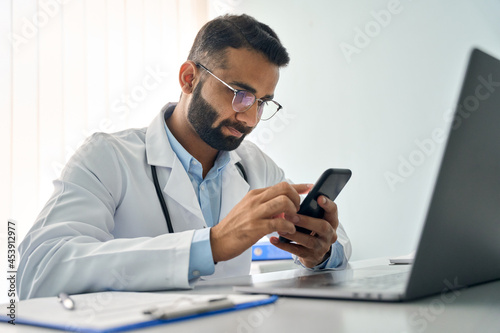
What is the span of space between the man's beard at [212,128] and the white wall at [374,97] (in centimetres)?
127

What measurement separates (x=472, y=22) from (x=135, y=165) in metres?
1.94

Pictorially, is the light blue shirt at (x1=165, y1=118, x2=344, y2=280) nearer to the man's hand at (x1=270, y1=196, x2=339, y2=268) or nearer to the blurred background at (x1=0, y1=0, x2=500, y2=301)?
the man's hand at (x1=270, y1=196, x2=339, y2=268)

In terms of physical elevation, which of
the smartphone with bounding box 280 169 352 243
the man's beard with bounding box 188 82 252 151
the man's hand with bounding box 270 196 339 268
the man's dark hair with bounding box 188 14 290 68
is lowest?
the man's hand with bounding box 270 196 339 268

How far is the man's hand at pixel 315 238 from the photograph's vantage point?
44.1 inches

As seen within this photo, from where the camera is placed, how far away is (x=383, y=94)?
274cm

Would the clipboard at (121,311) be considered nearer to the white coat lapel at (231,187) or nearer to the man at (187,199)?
the man at (187,199)

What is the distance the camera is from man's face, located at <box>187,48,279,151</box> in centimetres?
157

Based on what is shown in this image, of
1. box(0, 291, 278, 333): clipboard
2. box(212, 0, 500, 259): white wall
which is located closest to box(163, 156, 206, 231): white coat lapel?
box(0, 291, 278, 333): clipboard

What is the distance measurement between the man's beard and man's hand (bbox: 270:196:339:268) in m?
0.51

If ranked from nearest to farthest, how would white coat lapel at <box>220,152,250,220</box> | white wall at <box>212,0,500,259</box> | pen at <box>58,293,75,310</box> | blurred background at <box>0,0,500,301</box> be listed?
1. pen at <box>58,293,75,310</box>
2. white coat lapel at <box>220,152,250,220</box>
3. blurred background at <box>0,0,500,301</box>
4. white wall at <box>212,0,500,259</box>

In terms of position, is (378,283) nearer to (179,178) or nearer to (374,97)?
(179,178)

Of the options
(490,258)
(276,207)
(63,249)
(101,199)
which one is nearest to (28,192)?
(101,199)

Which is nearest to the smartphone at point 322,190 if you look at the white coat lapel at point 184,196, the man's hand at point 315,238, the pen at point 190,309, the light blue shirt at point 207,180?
the man's hand at point 315,238

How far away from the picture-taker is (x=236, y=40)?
1.60 m
